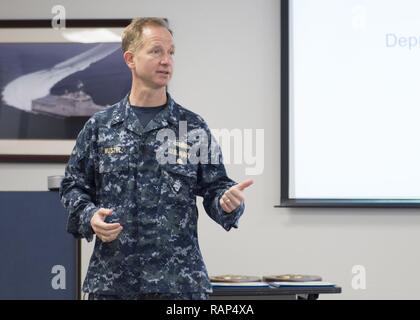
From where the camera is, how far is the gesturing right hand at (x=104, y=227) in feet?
5.54

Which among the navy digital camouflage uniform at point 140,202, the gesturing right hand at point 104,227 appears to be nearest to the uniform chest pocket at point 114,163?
the navy digital camouflage uniform at point 140,202

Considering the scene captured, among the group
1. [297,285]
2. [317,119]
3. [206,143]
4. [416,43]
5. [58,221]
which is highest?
[416,43]

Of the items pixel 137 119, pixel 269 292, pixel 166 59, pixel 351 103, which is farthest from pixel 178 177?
pixel 351 103

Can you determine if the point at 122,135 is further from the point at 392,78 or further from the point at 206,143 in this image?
the point at 392,78

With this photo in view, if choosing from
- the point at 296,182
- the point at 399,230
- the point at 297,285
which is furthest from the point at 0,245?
the point at 399,230

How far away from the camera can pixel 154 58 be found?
1.87 meters

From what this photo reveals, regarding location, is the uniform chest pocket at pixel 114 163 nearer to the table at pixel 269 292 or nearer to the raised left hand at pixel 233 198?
the raised left hand at pixel 233 198

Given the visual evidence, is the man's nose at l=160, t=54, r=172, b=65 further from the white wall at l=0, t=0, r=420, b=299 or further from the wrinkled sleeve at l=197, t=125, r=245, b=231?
the white wall at l=0, t=0, r=420, b=299

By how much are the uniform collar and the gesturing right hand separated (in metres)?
0.25

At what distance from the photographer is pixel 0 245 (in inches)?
111

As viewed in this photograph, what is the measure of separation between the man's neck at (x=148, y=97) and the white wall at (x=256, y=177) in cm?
177

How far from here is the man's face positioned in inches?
73.3

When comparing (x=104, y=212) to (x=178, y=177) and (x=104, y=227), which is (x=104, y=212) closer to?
(x=104, y=227)
